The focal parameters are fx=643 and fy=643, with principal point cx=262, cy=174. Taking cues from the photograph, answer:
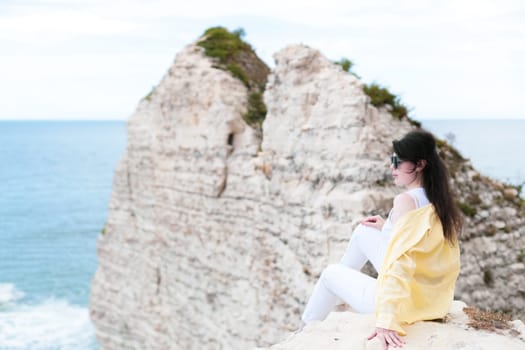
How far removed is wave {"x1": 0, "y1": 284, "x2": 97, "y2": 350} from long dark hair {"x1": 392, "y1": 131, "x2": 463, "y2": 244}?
66.9 feet

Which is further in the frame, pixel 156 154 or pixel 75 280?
pixel 75 280

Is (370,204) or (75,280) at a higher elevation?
(370,204)

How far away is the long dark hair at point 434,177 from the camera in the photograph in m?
5.05

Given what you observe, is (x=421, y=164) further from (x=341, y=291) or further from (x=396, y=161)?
(x=341, y=291)

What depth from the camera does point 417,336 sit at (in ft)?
15.7

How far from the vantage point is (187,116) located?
15117 millimetres

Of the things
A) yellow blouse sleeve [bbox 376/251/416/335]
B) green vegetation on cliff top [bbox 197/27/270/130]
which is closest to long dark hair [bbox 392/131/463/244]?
yellow blouse sleeve [bbox 376/251/416/335]

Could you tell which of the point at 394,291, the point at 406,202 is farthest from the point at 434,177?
the point at 394,291

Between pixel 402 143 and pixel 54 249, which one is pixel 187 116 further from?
pixel 54 249

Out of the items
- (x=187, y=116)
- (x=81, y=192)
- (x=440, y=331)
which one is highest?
(x=187, y=116)

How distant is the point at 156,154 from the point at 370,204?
8.03 m

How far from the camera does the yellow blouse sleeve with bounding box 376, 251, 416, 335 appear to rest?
4684mm

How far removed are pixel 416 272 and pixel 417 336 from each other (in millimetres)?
484

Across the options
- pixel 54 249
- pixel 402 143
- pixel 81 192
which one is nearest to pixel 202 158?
pixel 402 143
